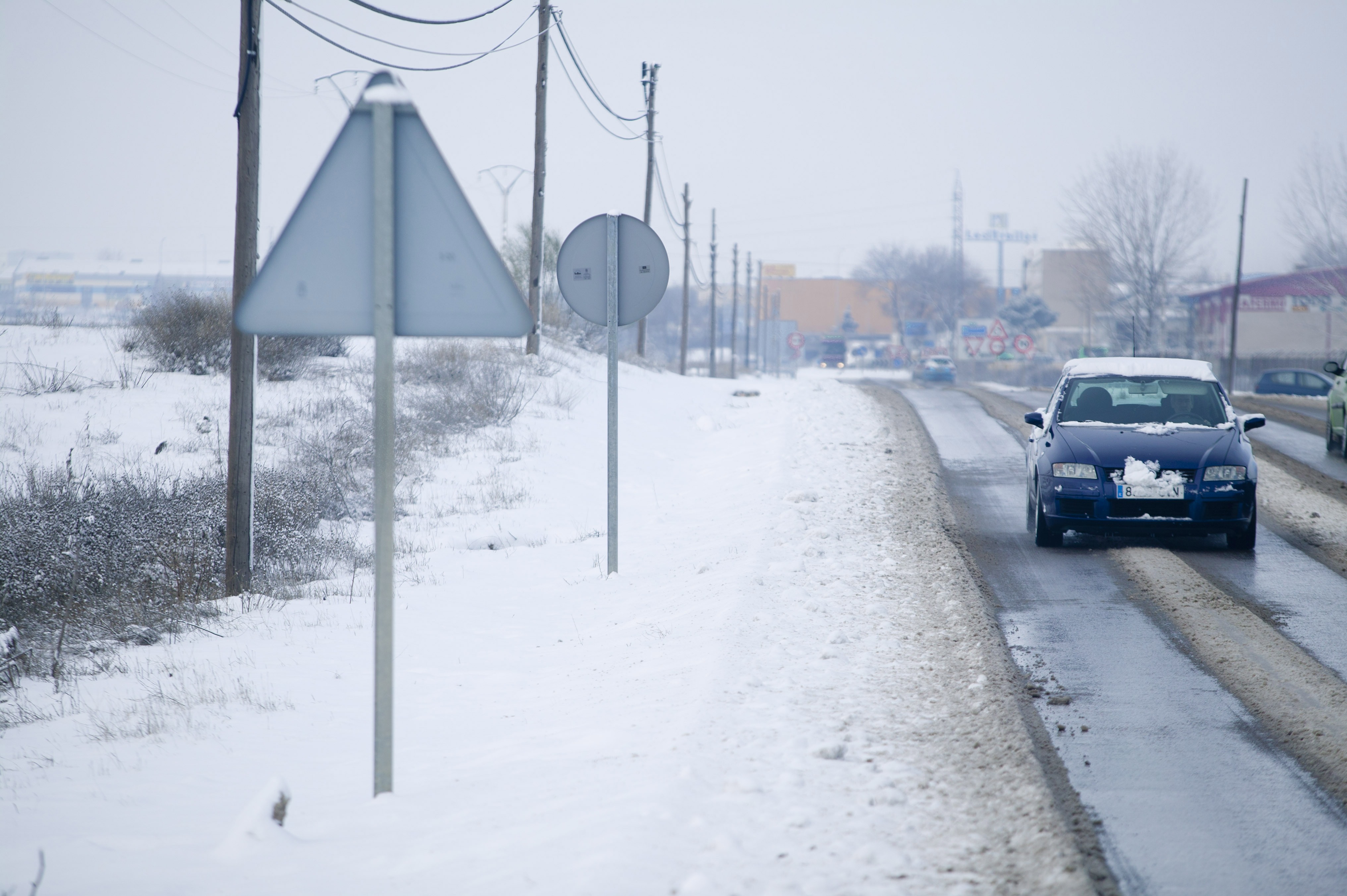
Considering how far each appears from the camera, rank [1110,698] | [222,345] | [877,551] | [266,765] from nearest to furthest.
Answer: [266,765] < [1110,698] < [877,551] < [222,345]

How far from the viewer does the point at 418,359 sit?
72.1 feet

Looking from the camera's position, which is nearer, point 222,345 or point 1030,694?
point 1030,694

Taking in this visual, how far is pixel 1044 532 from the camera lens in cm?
946

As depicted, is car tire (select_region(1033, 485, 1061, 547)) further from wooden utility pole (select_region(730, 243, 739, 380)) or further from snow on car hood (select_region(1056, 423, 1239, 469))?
wooden utility pole (select_region(730, 243, 739, 380))

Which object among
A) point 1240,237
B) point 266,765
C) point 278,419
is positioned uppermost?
point 1240,237

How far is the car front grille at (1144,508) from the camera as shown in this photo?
894cm

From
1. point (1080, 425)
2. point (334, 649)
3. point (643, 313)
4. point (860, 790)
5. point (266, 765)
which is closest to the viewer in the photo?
point (860, 790)

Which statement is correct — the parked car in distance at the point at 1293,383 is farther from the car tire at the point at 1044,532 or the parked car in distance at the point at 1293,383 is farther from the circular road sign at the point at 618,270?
the circular road sign at the point at 618,270

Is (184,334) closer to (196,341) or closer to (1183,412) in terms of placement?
(196,341)

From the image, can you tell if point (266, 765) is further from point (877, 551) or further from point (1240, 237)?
point (1240, 237)

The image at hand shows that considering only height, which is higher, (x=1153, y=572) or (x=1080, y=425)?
(x=1080, y=425)

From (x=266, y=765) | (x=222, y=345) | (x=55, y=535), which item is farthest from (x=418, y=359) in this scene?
(x=266, y=765)

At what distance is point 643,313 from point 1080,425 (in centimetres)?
471

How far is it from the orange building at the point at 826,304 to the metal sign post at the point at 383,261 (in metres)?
146
